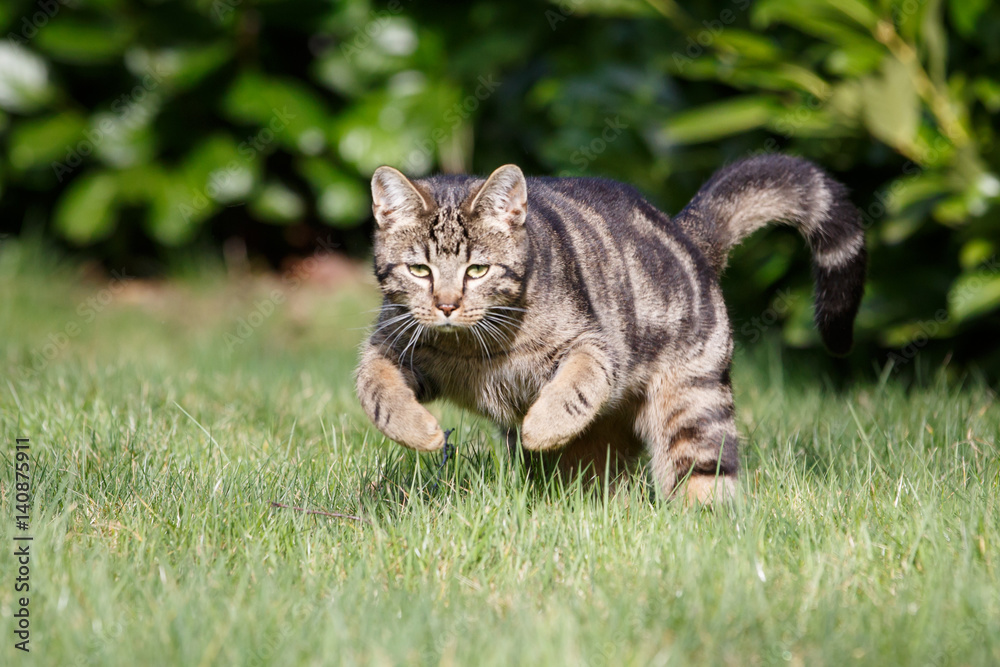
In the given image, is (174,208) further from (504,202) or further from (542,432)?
(542,432)

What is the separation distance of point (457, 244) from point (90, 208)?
13.4 feet

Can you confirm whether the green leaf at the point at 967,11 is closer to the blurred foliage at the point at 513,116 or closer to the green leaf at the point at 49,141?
the blurred foliage at the point at 513,116

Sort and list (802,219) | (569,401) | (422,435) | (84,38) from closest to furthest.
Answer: (422,435) < (569,401) < (802,219) < (84,38)

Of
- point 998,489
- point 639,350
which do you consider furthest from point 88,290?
point 998,489

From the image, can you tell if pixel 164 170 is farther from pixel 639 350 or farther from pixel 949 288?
pixel 949 288

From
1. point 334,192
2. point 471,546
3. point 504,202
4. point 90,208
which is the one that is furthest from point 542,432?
point 90,208

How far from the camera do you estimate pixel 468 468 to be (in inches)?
120

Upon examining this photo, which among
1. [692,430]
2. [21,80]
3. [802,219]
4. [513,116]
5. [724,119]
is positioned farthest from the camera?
[21,80]

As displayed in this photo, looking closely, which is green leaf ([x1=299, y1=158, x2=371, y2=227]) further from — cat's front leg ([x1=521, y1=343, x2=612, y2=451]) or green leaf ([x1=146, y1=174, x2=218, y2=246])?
cat's front leg ([x1=521, y1=343, x2=612, y2=451])

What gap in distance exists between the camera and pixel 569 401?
2768 millimetres

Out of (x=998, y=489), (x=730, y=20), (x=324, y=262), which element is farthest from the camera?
(x=324, y=262)

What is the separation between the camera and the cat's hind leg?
309 centimetres

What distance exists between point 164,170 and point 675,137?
356 centimetres

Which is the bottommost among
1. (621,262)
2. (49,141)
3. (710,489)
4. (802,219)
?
(710,489)
